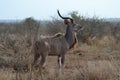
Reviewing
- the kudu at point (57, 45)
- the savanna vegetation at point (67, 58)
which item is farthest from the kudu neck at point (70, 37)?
the savanna vegetation at point (67, 58)

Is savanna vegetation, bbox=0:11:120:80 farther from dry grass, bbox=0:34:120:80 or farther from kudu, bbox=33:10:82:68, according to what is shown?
kudu, bbox=33:10:82:68

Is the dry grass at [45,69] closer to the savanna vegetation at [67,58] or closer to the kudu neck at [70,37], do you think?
the savanna vegetation at [67,58]

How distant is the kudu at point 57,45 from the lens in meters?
11.2

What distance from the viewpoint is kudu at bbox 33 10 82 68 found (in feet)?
36.8

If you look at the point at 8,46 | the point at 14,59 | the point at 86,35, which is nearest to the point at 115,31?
the point at 86,35

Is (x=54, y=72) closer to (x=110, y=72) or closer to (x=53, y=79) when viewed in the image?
(x=53, y=79)

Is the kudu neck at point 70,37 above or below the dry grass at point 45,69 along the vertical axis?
above

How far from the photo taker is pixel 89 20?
25.1 m

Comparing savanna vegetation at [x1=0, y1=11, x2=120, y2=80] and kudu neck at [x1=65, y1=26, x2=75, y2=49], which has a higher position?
kudu neck at [x1=65, y1=26, x2=75, y2=49]

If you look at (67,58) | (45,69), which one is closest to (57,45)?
(45,69)

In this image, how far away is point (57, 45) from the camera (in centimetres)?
1191

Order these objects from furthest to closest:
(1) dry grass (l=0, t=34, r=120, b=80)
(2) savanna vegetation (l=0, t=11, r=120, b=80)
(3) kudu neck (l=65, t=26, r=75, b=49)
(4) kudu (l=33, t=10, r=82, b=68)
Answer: (3) kudu neck (l=65, t=26, r=75, b=49) → (4) kudu (l=33, t=10, r=82, b=68) → (2) savanna vegetation (l=0, t=11, r=120, b=80) → (1) dry grass (l=0, t=34, r=120, b=80)

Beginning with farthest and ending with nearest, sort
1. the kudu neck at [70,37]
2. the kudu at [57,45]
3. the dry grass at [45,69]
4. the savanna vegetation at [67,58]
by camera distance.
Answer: the kudu neck at [70,37] < the kudu at [57,45] < the savanna vegetation at [67,58] < the dry grass at [45,69]

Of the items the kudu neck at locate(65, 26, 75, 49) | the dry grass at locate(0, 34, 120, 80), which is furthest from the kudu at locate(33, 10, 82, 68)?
the dry grass at locate(0, 34, 120, 80)
